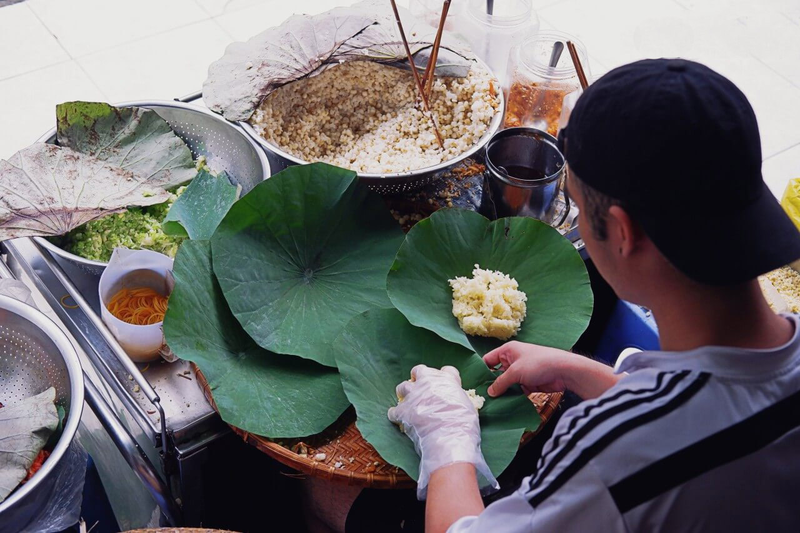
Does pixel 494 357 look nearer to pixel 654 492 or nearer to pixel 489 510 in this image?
pixel 489 510

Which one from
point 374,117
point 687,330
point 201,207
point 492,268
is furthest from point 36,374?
point 687,330

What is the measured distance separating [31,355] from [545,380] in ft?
3.51

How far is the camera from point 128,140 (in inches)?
74.9

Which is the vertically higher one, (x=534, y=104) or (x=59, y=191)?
(x=59, y=191)

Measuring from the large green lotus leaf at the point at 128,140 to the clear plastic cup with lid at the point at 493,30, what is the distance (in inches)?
43.0

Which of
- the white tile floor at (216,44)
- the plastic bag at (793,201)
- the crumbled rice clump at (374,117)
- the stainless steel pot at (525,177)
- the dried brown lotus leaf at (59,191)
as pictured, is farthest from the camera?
the white tile floor at (216,44)

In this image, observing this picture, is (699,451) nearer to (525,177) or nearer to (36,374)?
(525,177)

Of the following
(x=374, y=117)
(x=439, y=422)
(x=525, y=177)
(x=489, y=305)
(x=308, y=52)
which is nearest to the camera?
(x=439, y=422)

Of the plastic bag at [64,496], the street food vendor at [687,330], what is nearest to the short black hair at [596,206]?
the street food vendor at [687,330]

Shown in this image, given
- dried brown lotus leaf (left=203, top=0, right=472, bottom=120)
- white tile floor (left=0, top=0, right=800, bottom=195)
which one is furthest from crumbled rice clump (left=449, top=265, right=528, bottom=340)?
white tile floor (left=0, top=0, right=800, bottom=195)

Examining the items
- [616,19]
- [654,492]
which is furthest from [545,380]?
[616,19]

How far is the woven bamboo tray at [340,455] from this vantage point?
4.59 feet

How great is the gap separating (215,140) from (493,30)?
1.11 m

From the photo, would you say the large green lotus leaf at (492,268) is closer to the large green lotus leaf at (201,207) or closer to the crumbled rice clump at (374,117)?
the crumbled rice clump at (374,117)
